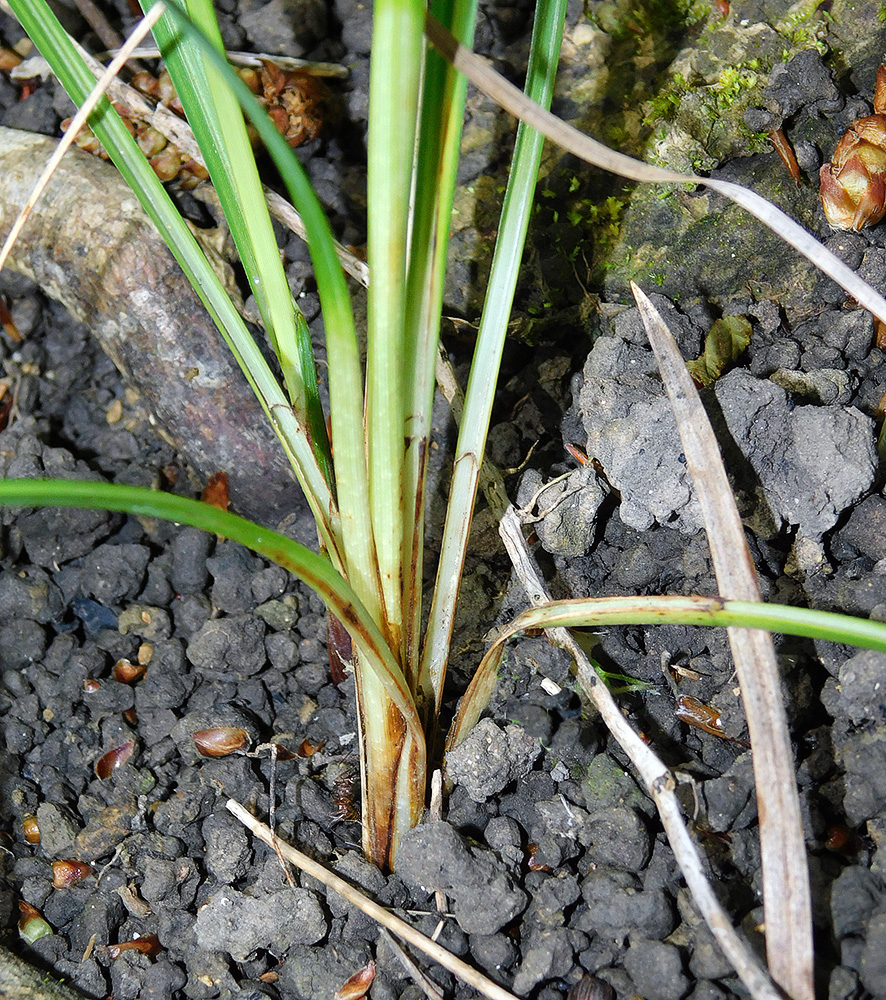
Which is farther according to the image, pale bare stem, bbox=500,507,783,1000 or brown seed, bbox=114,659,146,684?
brown seed, bbox=114,659,146,684

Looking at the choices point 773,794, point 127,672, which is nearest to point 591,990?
point 773,794

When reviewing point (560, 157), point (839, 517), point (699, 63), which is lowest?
point (839, 517)

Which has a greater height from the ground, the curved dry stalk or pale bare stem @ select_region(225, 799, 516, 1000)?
the curved dry stalk

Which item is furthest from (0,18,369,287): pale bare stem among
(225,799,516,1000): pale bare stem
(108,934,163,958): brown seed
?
(108,934,163,958): brown seed

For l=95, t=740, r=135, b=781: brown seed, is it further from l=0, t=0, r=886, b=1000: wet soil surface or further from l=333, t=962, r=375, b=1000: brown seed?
l=333, t=962, r=375, b=1000: brown seed

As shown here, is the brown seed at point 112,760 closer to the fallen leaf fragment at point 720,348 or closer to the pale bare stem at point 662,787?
the pale bare stem at point 662,787

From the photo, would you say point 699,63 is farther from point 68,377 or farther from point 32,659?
point 32,659

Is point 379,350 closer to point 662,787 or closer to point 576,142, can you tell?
point 576,142

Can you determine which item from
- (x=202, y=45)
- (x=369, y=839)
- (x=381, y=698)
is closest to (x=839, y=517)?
(x=381, y=698)
